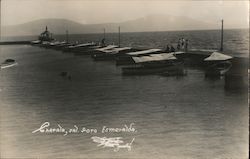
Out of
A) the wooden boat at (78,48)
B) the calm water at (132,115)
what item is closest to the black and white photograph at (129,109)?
the calm water at (132,115)

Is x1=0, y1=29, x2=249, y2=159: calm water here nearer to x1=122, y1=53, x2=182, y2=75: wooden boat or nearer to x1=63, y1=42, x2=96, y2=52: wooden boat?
x1=122, y1=53, x2=182, y2=75: wooden boat

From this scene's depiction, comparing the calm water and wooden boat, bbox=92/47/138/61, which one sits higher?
wooden boat, bbox=92/47/138/61

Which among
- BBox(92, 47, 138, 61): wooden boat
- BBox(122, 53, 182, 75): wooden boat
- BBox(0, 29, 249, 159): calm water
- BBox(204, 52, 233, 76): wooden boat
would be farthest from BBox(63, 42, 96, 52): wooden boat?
BBox(204, 52, 233, 76): wooden boat

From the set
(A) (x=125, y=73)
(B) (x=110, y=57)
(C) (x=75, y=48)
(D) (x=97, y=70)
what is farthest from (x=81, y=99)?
(C) (x=75, y=48)

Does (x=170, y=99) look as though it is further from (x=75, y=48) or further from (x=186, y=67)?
(x=75, y=48)
